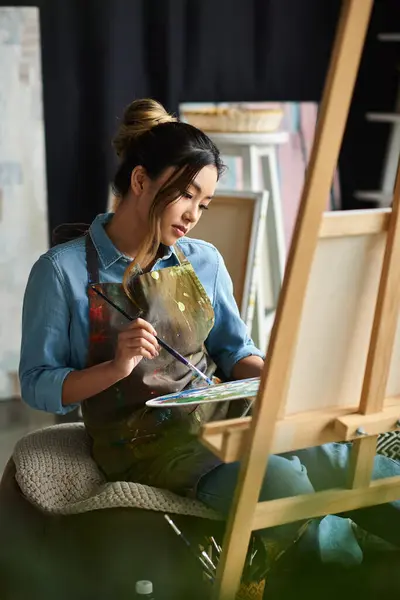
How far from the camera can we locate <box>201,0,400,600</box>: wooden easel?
3.59 ft

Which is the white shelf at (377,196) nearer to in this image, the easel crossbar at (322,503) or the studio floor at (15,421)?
the studio floor at (15,421)

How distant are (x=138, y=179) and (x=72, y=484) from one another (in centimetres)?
56

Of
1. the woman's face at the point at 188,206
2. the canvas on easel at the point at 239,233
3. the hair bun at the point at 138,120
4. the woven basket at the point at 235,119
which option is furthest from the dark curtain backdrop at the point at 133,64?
the woman's face at the point at 188,206

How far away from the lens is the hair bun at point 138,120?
5.43 ft

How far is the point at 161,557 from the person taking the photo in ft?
4.85

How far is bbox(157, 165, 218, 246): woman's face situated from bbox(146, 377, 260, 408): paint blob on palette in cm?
32

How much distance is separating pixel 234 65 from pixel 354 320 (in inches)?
102

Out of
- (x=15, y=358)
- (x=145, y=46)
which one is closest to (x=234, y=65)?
(x=145, y=46)

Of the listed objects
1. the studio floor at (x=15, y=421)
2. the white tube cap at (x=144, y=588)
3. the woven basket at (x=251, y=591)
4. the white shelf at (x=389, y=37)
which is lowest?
the studio floor at (x=15, y=421)

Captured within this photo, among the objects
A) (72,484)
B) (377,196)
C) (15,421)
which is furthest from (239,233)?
(377,196)

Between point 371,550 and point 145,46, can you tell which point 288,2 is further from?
point 371,550

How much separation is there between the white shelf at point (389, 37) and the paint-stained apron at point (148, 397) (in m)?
2.64

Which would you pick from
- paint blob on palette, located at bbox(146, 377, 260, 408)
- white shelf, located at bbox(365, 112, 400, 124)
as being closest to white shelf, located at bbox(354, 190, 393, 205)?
white shelf, located at bbox(365, 112, 400, 124)

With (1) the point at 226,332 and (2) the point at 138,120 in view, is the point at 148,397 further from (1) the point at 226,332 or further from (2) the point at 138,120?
(2) the point at 138,120
